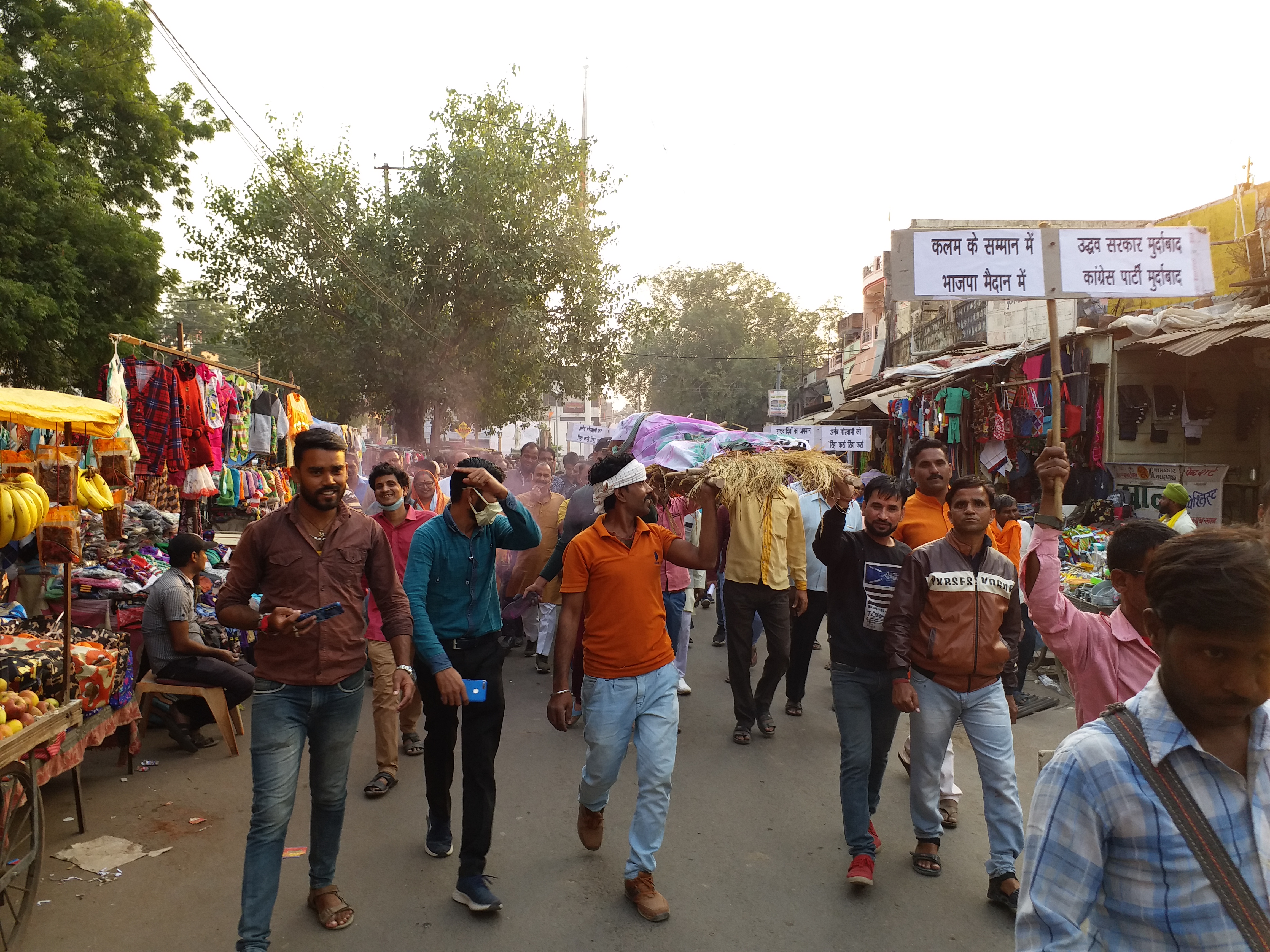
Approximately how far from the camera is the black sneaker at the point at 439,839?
4.36 m

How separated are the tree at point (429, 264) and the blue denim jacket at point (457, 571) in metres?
18.4

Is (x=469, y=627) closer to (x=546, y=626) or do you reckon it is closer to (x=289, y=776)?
(x=289, y=776)

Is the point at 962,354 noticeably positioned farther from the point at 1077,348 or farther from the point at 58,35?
the point at 58,35

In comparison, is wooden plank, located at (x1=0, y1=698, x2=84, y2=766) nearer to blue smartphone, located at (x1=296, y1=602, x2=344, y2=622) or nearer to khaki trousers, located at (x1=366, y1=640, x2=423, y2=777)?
blue smartphone, located at (x1=296, y1=602, x2=344, y2=622)

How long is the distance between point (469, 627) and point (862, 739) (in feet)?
6.49

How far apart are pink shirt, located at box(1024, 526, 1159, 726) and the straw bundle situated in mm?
1489

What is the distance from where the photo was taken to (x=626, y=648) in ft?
13.1

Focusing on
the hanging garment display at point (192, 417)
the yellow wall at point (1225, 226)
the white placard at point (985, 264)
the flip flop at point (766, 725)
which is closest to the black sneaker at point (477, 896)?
the flip flop at point (766, 725)

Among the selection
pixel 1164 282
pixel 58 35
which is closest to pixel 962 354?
pixel 1164 282

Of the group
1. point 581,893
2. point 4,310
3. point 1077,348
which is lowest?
point 581,893

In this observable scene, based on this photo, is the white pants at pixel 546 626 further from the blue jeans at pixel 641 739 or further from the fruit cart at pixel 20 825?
the fruit cart at pixel 20 825

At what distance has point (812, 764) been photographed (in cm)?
586

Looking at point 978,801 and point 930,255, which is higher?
point 930,255

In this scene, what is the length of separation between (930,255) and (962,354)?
11.5 metres
